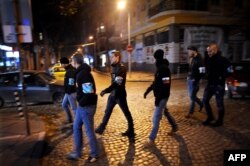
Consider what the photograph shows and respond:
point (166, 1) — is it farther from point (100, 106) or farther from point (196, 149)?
point (196, 149)

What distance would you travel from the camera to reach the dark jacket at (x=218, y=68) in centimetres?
643

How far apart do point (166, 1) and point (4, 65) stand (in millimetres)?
18965

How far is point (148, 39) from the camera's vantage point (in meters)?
31.0

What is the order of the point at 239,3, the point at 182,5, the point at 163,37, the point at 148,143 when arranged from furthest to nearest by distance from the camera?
the point at 163,37 < the point at 239,3 < the point at 182,5 < the point at 148,143

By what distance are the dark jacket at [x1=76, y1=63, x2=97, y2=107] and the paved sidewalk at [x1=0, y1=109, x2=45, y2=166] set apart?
1.47 metres

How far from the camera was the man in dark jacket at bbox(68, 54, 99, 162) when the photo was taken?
4.57m

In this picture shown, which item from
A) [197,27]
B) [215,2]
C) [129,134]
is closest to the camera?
[129,134]

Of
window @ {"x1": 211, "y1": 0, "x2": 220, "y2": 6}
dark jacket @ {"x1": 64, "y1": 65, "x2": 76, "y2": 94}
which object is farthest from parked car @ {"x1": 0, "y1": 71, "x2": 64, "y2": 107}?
window @ {"x1": 211, "y1": 0, "x2": 220, "y2": 6}

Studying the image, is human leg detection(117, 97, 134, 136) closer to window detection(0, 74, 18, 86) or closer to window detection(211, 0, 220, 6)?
window detection(0, 74, 18, 86)

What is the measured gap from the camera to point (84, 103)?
4.61 metres

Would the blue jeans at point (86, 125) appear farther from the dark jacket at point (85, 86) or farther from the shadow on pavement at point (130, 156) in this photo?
the shadow on pavement at point (130, 156)

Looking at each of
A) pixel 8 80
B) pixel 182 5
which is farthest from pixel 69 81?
pixel 182 5

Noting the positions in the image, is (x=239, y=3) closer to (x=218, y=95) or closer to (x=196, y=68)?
(x=196, y=68)

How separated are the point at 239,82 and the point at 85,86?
298 inches
